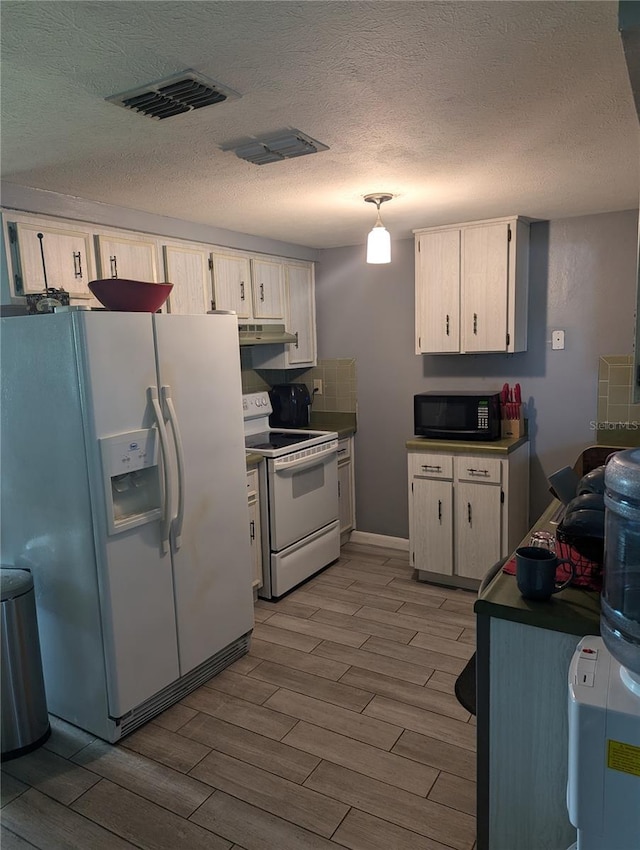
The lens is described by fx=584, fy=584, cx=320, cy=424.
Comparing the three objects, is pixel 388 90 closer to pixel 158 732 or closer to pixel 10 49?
pixel 10 49

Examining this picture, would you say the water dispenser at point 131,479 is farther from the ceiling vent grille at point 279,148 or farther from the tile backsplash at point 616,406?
the tile backsplash at point 616,406

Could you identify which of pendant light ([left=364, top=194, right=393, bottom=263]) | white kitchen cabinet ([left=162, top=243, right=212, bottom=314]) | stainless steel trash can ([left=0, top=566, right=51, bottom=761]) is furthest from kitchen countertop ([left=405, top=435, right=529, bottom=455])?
stainless steel trash can ([left=0, top=566, right=51, bottom=761])

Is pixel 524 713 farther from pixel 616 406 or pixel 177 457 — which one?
pixel 616 406

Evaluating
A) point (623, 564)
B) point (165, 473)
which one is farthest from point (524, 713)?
point (165, 473)

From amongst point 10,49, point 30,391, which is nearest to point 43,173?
point 30,391

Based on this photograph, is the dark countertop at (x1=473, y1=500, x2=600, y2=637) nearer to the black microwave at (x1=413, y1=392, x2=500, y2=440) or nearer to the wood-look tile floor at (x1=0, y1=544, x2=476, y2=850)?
the wood-look tile floor at (x1=0, y1=544, x2=476, y2=850)

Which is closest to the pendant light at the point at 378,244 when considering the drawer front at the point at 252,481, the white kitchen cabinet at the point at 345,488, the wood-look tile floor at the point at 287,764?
the drawer front at the point at 252,481

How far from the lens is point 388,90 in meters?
1.69

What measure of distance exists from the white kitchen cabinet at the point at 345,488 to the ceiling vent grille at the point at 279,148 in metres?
2.51

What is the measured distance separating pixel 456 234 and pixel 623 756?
3198 mm

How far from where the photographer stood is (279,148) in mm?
2133

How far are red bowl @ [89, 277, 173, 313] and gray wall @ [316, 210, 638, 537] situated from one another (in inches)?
86.6

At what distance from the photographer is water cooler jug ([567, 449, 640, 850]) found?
44.6 inches

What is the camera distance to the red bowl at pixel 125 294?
2436mm
